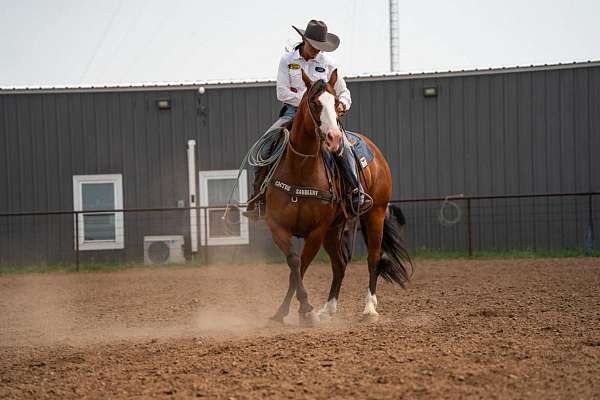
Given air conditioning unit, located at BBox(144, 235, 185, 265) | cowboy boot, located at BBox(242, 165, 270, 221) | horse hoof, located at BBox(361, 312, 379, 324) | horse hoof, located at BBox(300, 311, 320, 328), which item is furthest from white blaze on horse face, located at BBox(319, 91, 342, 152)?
air conditioning unit, located at BBox(144, 235, 185, 265)

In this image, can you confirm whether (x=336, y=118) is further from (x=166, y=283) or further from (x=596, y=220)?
(x=596, y=220)

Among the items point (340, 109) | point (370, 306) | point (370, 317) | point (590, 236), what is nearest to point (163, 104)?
point (590, 236)

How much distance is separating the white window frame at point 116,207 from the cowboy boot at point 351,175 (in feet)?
33.1

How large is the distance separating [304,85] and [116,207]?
406 inches

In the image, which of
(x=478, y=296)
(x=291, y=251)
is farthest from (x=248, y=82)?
(x=291, y=251)

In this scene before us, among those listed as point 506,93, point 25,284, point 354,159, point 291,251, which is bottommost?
point 25,284

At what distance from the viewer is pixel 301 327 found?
21.5 ft

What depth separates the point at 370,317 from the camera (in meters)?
6.95

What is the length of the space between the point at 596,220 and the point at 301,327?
444 inches

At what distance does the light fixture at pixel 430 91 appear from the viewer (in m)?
16.5

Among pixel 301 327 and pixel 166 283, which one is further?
pixel 166 283

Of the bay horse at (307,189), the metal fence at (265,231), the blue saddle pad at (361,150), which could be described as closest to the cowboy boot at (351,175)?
the bay horse at (307,189)

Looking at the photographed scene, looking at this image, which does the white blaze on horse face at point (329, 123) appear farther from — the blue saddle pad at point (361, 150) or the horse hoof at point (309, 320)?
the horse hoof at point (309, 320)

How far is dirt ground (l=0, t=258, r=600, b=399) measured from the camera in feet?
13.5
